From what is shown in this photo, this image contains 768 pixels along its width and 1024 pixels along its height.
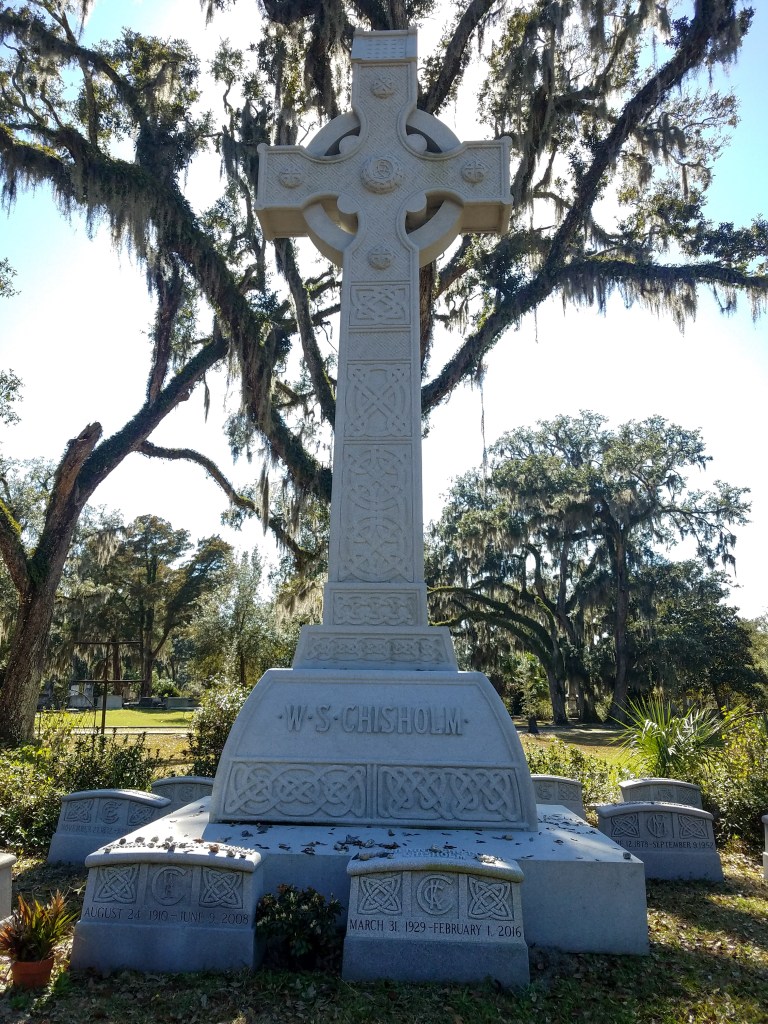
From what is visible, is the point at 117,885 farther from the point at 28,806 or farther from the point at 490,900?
the point at 28,806

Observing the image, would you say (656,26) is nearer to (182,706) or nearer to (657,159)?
(657,159)

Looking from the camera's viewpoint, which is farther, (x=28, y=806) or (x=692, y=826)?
(x=28, y=806)

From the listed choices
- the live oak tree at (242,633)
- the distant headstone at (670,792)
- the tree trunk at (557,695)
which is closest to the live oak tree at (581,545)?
the tree trunk at (557,695)

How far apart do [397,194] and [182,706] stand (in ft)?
110

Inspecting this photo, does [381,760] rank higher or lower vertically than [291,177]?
lower

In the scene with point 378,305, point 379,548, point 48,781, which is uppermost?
point 378,305

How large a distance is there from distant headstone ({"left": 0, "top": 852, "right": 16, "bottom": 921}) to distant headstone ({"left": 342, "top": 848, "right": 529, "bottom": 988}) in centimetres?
197

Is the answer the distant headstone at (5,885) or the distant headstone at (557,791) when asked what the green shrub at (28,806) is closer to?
the distant headstone at (5,885)

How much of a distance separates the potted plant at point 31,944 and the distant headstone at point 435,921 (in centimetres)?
123

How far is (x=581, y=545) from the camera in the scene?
28828 millimetres

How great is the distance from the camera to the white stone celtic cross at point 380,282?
4.78m

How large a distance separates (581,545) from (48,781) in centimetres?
2478

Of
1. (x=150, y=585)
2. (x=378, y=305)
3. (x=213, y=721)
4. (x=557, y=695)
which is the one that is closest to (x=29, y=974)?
(x=378, y=305)

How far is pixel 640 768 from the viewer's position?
312 inches
